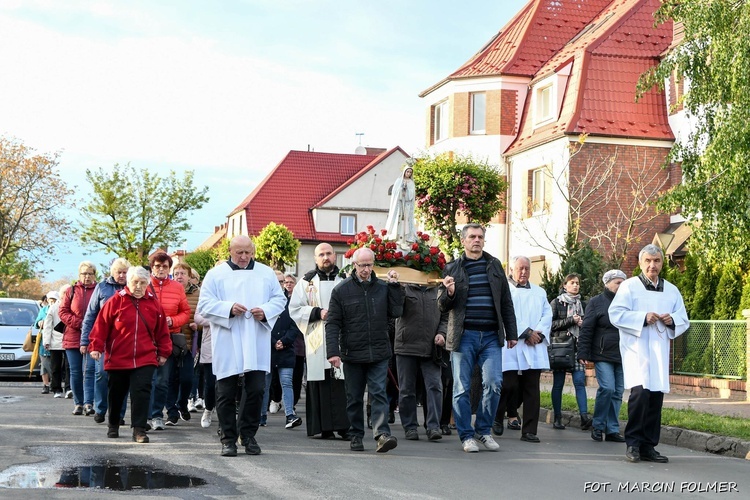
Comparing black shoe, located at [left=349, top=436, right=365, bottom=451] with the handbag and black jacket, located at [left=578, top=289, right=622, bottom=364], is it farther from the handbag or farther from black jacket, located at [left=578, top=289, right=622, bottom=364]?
the handbag

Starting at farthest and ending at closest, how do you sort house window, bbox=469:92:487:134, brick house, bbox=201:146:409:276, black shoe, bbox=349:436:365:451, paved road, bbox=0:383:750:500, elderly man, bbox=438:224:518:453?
brick house, bbox=201:146:409:276 → house window, bbox=469:92:487:134 → elderly man, bbox=438:224:518:453 → black shoe, bbox=349:436:365:451 → paved road, bbox=0:383:750:500

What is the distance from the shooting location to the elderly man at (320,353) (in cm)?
1260

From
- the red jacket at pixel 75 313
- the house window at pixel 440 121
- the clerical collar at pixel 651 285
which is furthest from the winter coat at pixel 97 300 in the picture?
the house window at pixel 440 121

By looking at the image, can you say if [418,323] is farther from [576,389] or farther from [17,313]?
[17,313]

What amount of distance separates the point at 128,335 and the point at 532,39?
31.4 m

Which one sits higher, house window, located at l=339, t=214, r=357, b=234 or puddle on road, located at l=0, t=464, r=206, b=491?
house window, located at l=339, t=214, r=357, b=234

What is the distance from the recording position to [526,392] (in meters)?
13.4

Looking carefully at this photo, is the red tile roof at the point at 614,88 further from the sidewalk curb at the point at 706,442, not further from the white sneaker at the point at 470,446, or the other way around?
the white sneaker at the point at 470,446

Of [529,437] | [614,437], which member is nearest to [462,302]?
[529,437]

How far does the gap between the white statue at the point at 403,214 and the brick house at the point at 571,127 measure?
1371cm

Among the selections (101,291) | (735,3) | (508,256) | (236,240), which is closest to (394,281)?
(236,240)

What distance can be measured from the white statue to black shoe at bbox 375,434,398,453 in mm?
6254

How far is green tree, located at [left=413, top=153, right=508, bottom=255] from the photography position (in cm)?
3647

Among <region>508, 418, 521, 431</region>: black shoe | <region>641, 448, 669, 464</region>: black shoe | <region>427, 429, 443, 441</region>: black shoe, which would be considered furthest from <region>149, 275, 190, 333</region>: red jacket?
<region>641, 448, 669, 464</region>: black shoe
